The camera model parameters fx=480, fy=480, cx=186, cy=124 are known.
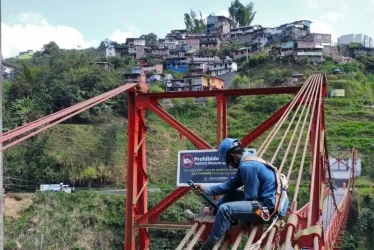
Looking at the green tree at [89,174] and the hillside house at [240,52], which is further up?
the hillside house at [240,52]

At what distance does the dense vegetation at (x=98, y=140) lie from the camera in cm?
1953

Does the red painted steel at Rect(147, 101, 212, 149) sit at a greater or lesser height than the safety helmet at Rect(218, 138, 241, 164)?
lesser

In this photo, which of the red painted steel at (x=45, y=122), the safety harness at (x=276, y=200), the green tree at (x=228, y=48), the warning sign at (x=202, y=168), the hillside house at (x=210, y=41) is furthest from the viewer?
the hillside house at (x=210, y=41)

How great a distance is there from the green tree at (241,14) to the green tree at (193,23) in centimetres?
401

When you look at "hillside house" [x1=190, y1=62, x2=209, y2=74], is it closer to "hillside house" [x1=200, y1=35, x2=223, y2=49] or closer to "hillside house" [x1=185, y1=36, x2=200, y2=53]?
"hillside house" [x1=185, y1=36, x2=200, y2=53]

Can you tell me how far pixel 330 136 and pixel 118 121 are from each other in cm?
1335

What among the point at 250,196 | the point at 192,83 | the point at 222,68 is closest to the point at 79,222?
the point at 250,196

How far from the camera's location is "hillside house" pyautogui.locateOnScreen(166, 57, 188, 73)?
45594 millimetres

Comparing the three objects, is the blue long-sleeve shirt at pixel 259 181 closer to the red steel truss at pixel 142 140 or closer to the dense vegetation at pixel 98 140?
the red steel truss at pixel 142 140

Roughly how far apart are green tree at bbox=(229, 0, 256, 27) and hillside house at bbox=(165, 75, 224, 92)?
2403 cm

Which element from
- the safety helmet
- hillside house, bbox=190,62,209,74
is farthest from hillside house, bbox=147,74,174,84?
the safety helmet

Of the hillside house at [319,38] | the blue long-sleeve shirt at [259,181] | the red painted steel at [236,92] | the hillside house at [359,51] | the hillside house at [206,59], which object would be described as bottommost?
the blue long-sleeve shirt at [259,181]

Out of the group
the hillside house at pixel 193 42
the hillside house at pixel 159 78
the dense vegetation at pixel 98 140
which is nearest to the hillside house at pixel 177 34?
the hillside house at pixel 193 42

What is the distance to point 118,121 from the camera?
3152 cm
